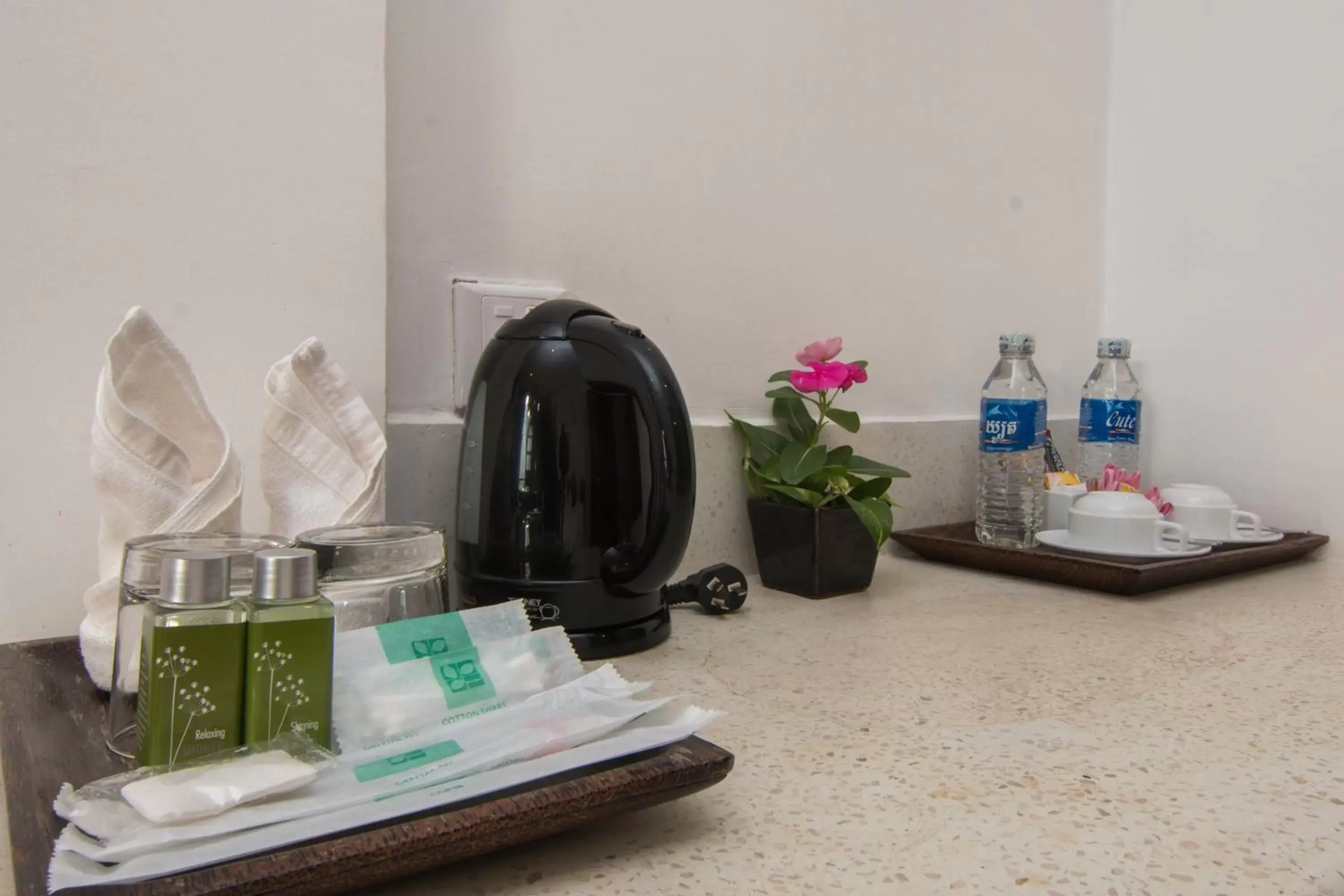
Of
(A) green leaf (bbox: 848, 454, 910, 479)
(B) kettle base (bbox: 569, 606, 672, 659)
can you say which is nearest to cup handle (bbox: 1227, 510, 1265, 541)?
(A) green leaf (bbox: 848, 454, 910, 479)

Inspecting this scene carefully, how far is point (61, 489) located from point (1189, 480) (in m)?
1.27

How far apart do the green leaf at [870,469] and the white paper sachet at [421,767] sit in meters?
0.53

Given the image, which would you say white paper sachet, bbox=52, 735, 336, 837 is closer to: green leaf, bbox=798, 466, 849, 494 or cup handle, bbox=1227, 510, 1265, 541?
green leaf, bbox=798, 466, 849, 494

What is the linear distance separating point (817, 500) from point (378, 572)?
504mm

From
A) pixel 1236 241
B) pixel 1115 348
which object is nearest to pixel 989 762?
pixel 1115 348

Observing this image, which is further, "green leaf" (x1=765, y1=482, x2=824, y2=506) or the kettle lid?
"green leaf" (x1=765, y1=482, x2=824, y2=506)

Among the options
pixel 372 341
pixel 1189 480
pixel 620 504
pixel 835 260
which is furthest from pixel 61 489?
pixel 1189 480

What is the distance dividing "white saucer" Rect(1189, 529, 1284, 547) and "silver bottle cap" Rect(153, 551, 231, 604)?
0.98 meters

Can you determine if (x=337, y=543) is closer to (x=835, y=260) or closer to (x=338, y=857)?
(x=338, y=857)

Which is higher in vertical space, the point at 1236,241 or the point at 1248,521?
the point at 1236,241

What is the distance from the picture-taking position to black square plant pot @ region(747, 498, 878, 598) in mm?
906

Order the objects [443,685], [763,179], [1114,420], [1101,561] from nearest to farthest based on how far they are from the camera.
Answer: [443,685] < [1101,561] < [763,179] < [1114,420]

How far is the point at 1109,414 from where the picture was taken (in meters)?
1.16

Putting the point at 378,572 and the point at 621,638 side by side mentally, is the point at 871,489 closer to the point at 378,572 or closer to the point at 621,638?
the point at 621,638
